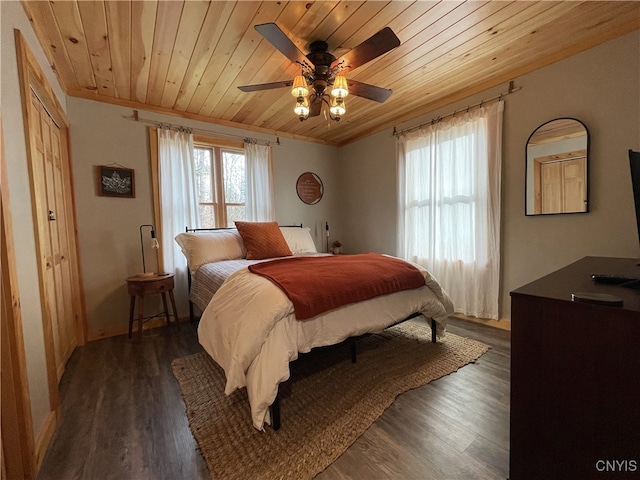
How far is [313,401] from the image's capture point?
162cm

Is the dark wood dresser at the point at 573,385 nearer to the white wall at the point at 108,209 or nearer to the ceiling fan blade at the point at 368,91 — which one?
the ceiling fan blade at the point at 368,91

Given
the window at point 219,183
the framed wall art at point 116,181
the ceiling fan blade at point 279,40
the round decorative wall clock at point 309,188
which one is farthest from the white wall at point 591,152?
the framed wall art at point 116,181

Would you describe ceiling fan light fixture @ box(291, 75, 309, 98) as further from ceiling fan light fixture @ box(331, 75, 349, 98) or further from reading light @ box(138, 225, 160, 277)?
reading light @ box(138, 225, 160, 277)

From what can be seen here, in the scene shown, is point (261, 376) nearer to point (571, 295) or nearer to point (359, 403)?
point (359, 403)

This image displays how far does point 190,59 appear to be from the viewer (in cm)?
211

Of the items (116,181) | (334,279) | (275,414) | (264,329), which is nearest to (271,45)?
(334,279)

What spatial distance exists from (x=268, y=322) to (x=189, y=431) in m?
0.73

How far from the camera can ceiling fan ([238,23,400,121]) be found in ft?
5.17

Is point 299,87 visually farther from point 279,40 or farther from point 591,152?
point 591,152

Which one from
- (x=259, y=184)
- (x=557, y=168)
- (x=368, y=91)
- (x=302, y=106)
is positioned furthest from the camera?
(x=259, y=184)

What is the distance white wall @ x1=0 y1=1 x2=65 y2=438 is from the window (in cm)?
190

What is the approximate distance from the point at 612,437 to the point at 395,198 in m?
3.05

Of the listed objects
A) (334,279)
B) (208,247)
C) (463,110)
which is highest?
(463,110)

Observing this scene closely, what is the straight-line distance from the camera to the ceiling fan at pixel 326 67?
1577 millimetres
